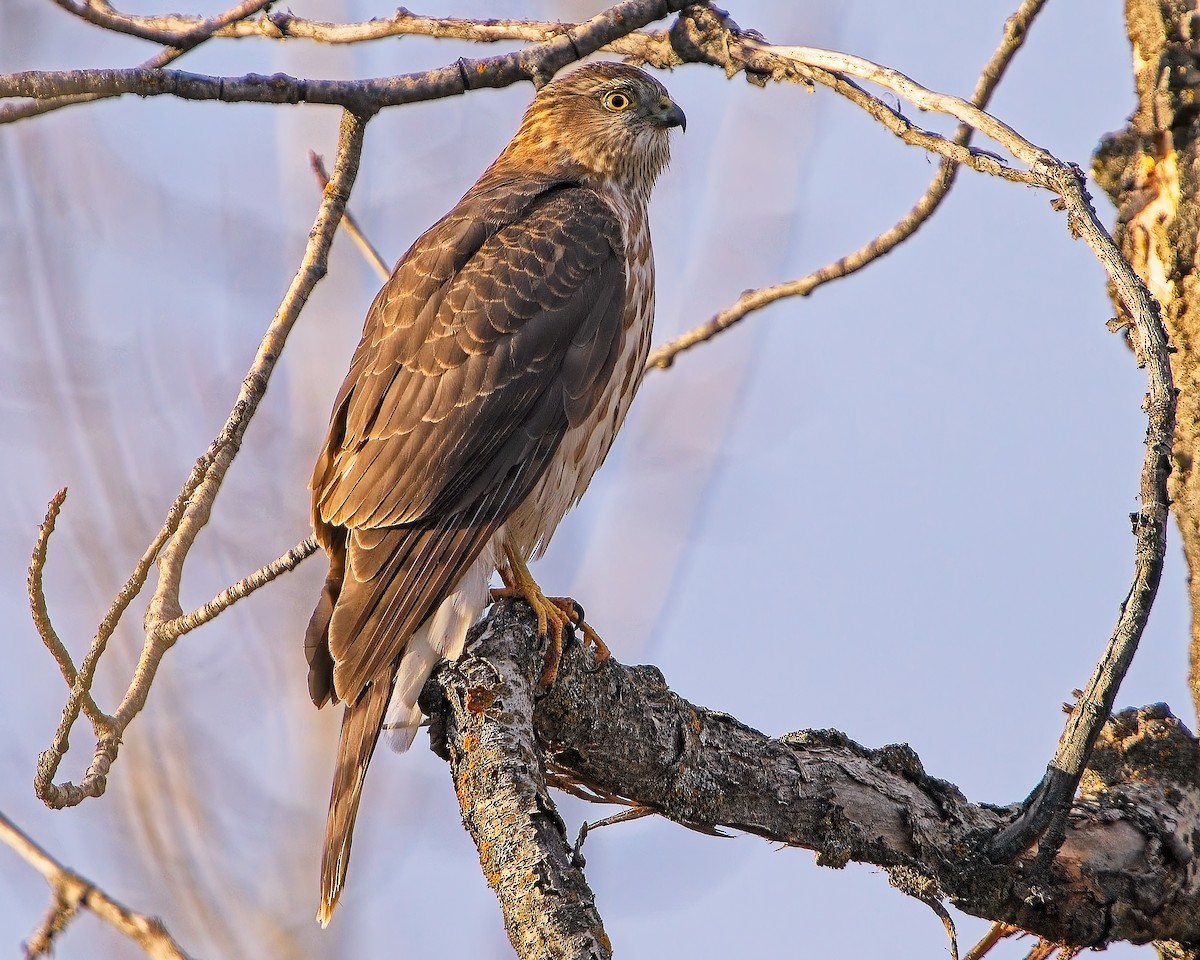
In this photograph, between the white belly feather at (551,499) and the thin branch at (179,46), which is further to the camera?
the white belly feather at (551,499)

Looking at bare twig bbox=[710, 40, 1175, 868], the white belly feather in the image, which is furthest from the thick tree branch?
bare twig bbox=[710, 40, 1175, 868]

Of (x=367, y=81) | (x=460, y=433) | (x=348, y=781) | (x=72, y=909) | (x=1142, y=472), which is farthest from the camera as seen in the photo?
(x=460, y=433)

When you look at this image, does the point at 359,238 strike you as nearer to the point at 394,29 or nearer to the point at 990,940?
the point at 394,29

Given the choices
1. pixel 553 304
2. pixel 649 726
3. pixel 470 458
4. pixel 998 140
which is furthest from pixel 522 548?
pixel 998 140

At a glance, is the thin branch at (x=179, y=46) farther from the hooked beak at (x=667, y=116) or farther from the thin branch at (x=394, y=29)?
the hooked beak at (x=667, y=116)

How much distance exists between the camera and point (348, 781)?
342cm

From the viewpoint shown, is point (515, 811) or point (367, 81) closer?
point (515, 811)

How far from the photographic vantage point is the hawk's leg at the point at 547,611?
3334mm

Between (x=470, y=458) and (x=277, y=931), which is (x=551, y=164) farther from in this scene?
(x=277, y=931)

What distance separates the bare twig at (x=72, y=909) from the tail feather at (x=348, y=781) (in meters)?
1.26

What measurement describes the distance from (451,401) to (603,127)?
64.7 inches

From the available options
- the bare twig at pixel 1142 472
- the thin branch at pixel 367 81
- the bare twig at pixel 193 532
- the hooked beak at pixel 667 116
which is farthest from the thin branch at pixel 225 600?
the hooked beak at pixel 667 116

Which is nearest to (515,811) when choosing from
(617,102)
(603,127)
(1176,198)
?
(1176,198)

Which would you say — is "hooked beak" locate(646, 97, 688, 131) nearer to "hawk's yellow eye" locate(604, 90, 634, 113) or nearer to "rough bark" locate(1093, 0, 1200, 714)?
"hawk's yellow eye" locate(604, 90, 634, 113)
